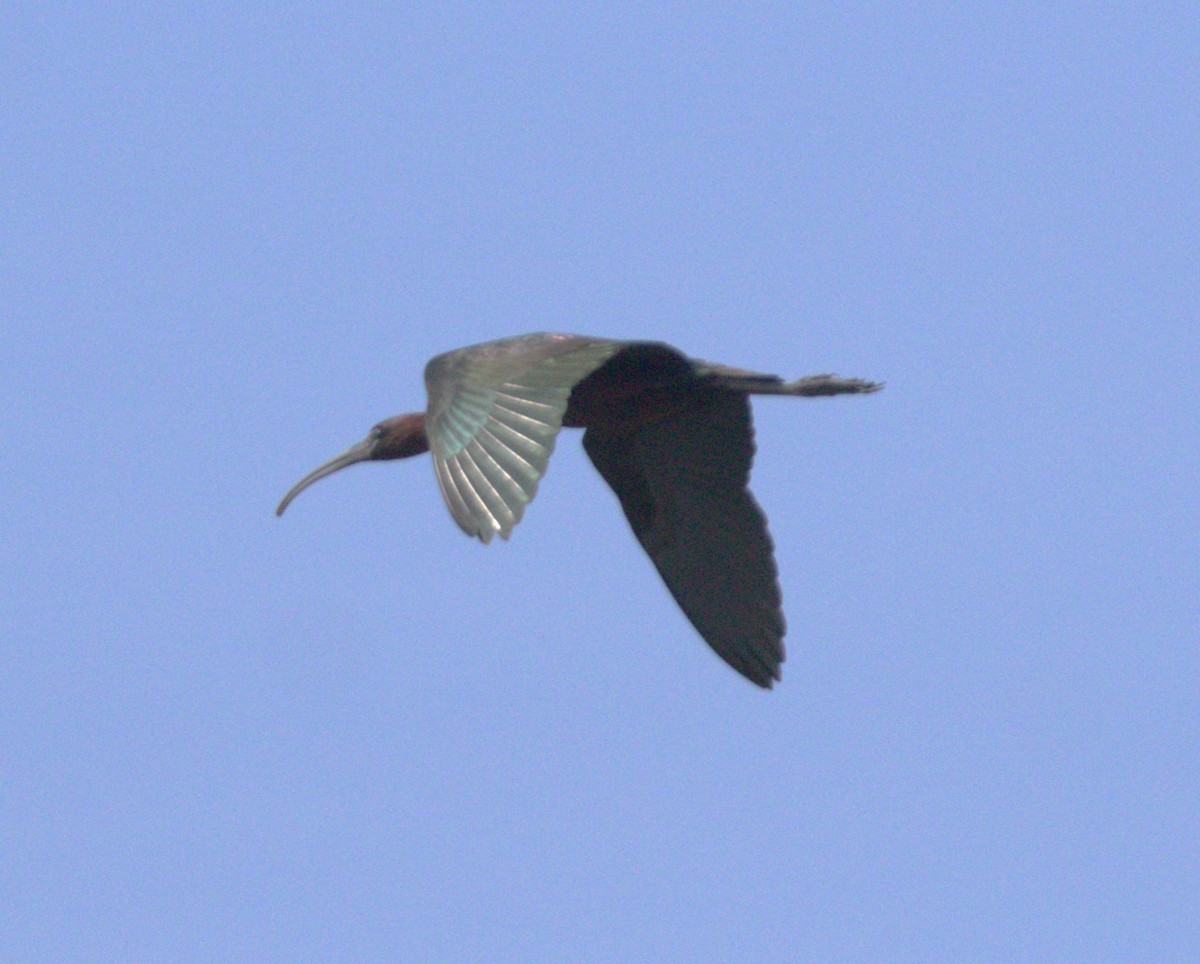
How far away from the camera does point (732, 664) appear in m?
16.0

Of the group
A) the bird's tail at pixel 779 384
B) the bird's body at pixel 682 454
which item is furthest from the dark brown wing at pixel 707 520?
the bird's tail at pixel 779 384

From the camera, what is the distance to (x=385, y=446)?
51.0 ft

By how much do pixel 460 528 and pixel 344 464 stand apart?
14.0 feet

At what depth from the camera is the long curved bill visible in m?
15.7

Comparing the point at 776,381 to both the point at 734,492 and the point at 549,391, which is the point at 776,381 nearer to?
the point at 734,492

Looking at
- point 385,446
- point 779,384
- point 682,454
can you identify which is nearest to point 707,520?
point 682,454

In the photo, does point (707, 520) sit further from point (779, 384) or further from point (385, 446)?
point (385, 446)

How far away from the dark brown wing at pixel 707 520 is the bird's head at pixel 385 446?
1309 mm

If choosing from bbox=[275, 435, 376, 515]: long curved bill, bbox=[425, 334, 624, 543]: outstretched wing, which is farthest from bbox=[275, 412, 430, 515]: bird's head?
bbox=[425, 334, 624, 543]: outstretched wing

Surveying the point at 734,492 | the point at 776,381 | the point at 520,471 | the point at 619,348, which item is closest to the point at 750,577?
the point at 734,492

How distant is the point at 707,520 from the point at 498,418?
147 inches

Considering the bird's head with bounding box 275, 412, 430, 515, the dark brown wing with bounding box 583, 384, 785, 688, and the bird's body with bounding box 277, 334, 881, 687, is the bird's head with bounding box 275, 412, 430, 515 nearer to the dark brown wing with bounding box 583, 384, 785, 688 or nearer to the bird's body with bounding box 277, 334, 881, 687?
the bird's body with bounding box 277, 334, 881, 687

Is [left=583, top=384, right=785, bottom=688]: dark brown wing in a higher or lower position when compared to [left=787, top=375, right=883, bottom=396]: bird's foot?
lower

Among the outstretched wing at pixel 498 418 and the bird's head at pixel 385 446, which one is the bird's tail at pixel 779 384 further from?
the bird's head at pixel 385 446
